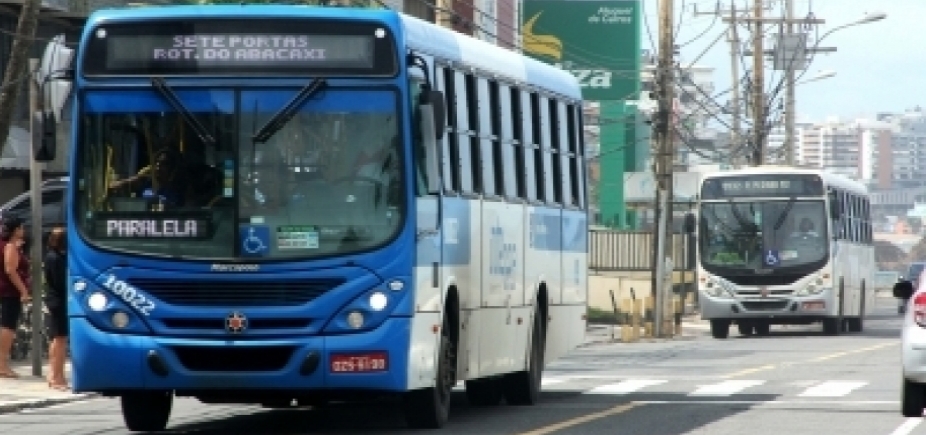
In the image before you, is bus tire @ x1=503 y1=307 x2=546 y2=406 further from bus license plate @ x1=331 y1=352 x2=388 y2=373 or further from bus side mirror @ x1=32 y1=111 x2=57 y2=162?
bus side mirror @ x1=32 y1=111 x2=57 y2=162

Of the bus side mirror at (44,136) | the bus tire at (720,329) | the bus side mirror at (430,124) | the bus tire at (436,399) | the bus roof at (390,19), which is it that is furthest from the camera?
the bus tire at (720,329)

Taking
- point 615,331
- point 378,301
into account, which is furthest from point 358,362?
point 615,331

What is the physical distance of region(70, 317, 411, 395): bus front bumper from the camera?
16.3 meters

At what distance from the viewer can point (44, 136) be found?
1684 centimetres

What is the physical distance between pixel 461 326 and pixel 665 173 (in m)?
29.8

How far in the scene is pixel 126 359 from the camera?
1633 cm

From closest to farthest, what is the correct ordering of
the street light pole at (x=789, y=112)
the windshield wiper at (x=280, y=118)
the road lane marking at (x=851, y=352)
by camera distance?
1. the windshield wiper at (x=280, y=118)
2. the road lane marking at (x=851, y=352)
3. the street light pole at (x=789, y=112)

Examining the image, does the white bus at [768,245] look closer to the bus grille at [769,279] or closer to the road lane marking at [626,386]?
the bus grille at [769,279]

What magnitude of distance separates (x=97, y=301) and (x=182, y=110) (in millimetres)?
1447

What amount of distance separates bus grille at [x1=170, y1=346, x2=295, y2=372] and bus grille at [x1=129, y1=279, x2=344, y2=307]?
0.32 metres

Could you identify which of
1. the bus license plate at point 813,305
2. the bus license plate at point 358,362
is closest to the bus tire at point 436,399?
the bus license plate at point 358,362

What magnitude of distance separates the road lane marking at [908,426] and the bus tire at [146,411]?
5589mm

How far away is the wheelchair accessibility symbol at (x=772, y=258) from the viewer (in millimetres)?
47156

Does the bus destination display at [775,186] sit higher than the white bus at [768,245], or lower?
higher
